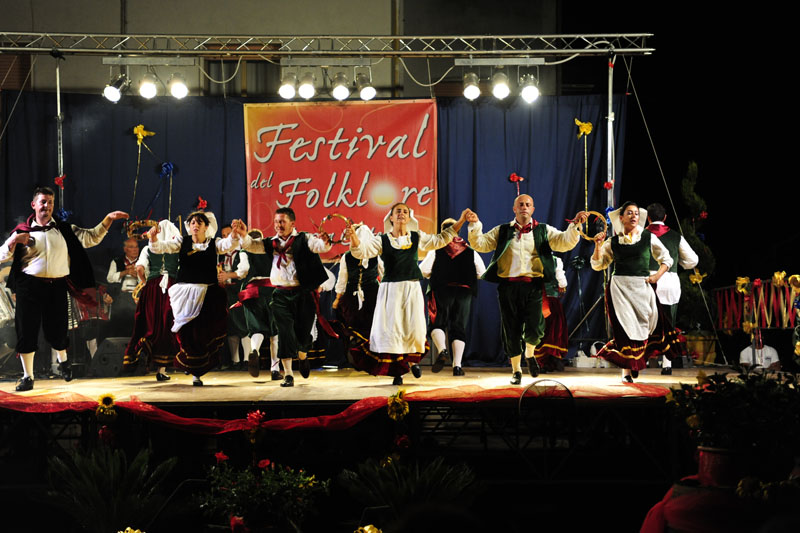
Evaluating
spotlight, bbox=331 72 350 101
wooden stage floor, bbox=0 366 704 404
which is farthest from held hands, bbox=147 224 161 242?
spotlight, bbox=331 72 350 101

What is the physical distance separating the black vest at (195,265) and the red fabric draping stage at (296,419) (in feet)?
5.30

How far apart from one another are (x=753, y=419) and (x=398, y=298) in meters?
4.04

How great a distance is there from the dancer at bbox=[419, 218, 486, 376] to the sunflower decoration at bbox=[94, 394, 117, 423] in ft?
12.5

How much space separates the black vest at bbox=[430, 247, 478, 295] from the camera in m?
8.59

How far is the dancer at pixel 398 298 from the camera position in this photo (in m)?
6.82

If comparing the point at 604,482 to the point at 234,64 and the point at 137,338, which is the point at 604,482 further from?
the point at 234,64

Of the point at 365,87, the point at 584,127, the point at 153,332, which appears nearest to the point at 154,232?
the point at 153,332

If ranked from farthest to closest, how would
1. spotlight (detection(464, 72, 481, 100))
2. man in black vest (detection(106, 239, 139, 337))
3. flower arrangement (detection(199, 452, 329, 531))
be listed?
man in black vest (detection(106, 239, 139, 337))
spotlight (detection(464, 72, 481, 100))
flower arrangement (detection(199, 452, 329, 531))

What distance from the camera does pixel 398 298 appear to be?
6875 millimetres

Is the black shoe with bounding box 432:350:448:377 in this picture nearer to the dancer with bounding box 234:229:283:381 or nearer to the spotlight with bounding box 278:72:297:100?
the dancer with bounding box 234:229:283:381

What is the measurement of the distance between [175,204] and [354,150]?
228cm

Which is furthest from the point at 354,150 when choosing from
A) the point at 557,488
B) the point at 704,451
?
the point at 704,451

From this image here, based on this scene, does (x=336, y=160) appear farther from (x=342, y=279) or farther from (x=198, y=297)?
(x=198, y=297)

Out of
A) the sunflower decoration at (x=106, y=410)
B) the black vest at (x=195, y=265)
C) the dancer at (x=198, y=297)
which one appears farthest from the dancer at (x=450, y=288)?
the sunflower decoration at (x=106, y=410)
